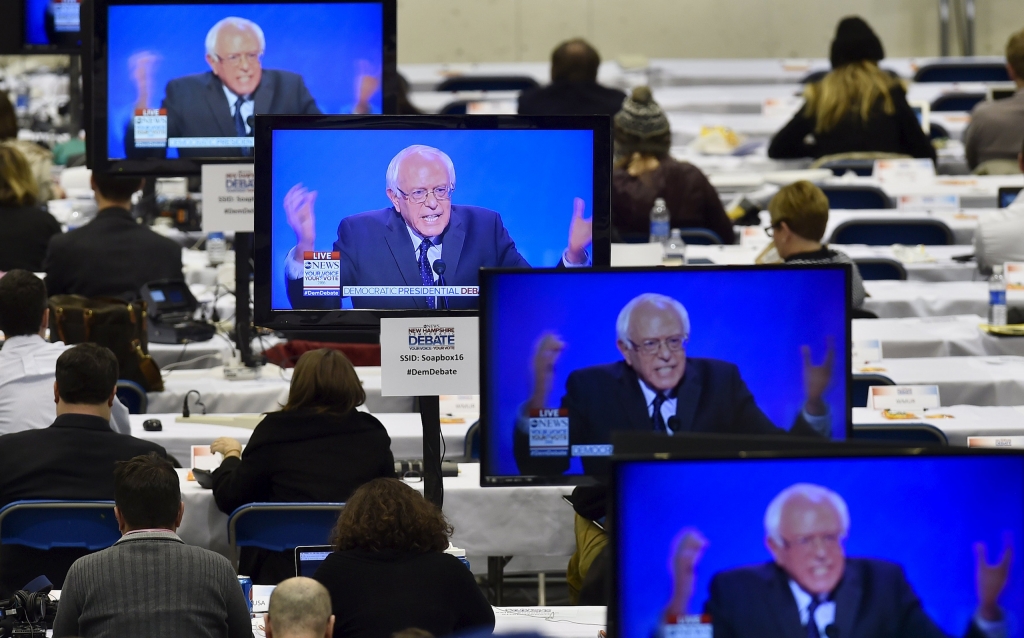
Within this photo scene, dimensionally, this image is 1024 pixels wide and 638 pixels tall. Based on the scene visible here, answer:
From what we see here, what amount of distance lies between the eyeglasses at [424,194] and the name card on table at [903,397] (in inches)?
78.7

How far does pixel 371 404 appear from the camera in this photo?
5488 mm

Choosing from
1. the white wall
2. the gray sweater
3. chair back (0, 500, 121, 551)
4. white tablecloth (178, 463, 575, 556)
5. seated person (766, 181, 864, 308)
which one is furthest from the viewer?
the white wall

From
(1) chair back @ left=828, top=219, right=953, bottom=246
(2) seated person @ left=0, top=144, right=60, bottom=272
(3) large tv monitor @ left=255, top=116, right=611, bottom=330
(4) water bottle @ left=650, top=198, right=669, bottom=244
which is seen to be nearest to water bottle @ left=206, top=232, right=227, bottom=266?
(2) seated person @ left=0, top=144, right=60, bottom=272

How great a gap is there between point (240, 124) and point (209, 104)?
4.7 inches

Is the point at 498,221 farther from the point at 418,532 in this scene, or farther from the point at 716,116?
the point at 716,116

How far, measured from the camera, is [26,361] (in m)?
4.57

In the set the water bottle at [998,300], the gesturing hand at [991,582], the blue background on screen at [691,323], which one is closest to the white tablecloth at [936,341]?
the water bottle at [998,300]

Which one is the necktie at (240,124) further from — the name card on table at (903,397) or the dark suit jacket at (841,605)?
the dark suit jacket at (841,605)

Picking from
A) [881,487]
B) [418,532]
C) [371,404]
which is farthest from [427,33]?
[881,487]

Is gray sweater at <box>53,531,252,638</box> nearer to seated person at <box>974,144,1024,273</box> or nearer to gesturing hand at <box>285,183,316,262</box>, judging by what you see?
gesturing hand at <box>285,183,316,262</box>

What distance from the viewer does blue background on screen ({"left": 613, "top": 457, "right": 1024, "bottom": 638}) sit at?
1889 mm

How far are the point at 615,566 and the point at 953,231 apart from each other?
6.25 meters

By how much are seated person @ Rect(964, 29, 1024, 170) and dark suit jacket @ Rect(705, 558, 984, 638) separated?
7.22 meters

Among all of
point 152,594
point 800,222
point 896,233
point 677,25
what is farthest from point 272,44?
point 677,25
